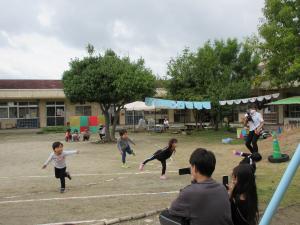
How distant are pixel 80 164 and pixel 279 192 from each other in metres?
11.9

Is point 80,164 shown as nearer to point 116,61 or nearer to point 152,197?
point 152,197

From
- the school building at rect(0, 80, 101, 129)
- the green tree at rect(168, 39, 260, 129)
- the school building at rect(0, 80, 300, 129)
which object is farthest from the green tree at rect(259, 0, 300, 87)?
the school building at rect(0, 80, 101, 129)

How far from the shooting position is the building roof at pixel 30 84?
43156mm

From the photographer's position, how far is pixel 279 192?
2809 millimetres

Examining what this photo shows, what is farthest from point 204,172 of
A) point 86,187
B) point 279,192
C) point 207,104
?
point 207,104

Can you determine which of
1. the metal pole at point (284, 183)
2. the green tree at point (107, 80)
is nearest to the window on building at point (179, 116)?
the green tree at point (107, 80)

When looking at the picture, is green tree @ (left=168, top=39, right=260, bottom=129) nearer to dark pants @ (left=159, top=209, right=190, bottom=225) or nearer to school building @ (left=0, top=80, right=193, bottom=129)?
school building @ (left=0, top=80, right=193, bottom=129)

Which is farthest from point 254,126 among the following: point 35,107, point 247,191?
point 35,107

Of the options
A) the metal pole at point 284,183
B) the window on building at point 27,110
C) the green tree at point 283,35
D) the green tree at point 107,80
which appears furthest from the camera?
the window on building at point 27,110

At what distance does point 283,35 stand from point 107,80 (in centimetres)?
943

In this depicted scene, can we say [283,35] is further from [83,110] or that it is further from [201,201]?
[83,110]

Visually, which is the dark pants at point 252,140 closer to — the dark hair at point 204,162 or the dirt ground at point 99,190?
the dirt ground at point 99,190

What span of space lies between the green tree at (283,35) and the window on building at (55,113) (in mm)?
25551

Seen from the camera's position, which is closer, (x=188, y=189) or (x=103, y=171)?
(x=188, y=189)
